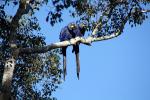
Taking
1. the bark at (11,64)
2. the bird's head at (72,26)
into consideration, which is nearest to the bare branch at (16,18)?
the bark at (11,64)

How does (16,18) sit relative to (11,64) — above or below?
above

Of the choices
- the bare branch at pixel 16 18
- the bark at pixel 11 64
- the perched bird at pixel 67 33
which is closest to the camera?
the bark at pixel 11 64

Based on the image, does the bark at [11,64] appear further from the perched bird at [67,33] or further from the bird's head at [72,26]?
the bird's head at [72,26]

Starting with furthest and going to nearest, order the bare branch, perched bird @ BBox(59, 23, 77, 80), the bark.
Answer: perched bird @ BBox(59, 23, 77, 80) → the bare branch → the bark

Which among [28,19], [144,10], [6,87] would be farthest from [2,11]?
[144,10]

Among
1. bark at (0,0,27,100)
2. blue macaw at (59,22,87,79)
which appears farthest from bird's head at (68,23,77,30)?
bark at (0,0,27,100)

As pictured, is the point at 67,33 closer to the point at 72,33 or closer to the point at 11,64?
the point at 72,33

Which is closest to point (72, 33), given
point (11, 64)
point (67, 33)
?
point (67, 33)

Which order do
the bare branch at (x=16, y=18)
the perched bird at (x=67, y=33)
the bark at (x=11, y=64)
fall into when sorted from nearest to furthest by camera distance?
the bark at (x=11, y=64), the bare branch at (x=16, y=18), the perched bird at (x=67, y=33)

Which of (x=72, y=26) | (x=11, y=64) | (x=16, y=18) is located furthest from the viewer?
(x=72, y=26)

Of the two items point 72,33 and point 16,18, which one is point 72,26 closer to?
point 72,33

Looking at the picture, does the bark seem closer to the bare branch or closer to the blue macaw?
the bare branch

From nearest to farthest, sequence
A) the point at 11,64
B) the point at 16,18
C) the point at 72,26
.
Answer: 1. the point at 11,64
2. the point at 16,18
3. the point at 72,26

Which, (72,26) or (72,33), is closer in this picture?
(72,33)
